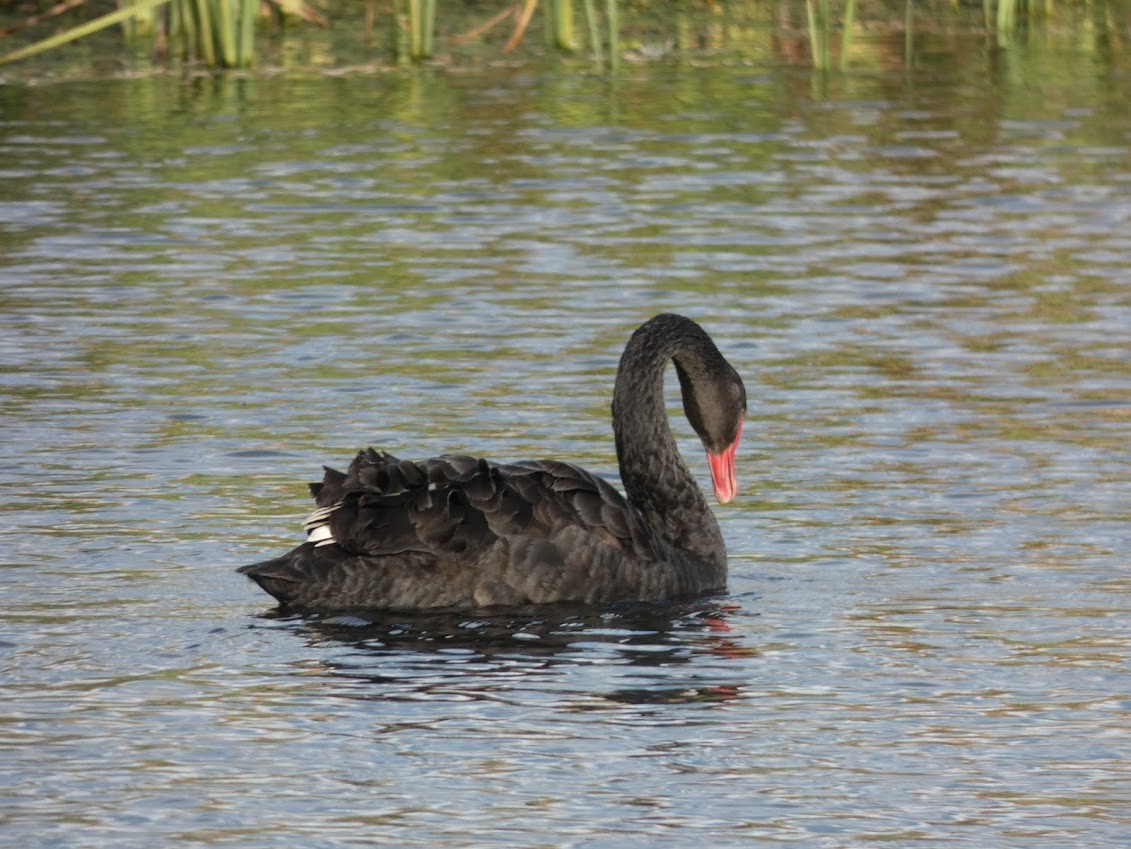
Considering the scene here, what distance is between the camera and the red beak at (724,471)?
1002 centimetres

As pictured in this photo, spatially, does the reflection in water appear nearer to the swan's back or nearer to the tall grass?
the swan's back

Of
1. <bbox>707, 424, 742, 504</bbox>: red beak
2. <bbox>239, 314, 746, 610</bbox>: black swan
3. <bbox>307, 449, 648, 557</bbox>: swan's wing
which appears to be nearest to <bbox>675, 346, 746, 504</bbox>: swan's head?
<bbox>707, 424, 742, 504</bbox>: red beak

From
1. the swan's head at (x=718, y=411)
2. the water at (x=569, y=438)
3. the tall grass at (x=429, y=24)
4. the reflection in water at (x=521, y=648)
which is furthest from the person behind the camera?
the tall grass at (x=429, y=24)

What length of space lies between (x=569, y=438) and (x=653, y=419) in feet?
6.01

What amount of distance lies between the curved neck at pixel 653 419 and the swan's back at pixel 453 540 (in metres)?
0.67

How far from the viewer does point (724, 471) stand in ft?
33.0

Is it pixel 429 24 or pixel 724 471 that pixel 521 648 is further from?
pixel 429 24

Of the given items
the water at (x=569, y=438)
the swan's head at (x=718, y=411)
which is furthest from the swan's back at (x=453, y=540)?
the swan's head at (x=718, y=411)

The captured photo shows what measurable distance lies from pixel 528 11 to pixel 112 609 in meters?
14.9

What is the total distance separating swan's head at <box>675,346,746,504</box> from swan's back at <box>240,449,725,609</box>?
78 centimetres

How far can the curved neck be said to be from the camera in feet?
32.9

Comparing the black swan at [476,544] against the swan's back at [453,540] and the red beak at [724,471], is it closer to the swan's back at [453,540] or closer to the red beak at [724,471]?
the swan's back at [453,540]

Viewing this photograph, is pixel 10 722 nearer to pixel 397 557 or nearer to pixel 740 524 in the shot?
pixel 397 557

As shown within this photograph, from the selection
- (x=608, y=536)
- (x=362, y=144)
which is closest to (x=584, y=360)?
(x=608, y=536)
